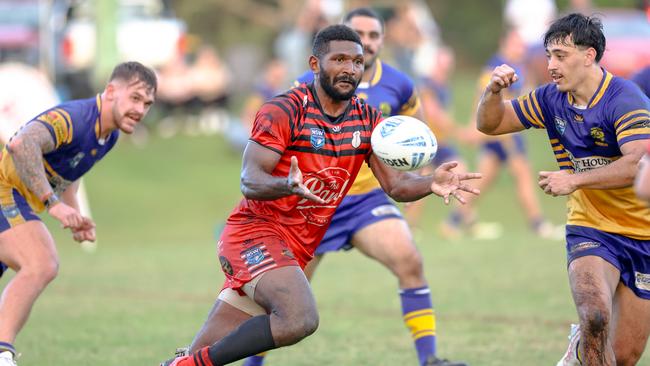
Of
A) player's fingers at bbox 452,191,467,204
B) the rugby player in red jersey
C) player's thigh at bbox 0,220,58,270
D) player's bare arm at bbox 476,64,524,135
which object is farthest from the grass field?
player's fingers at bbox 452,191,467,204

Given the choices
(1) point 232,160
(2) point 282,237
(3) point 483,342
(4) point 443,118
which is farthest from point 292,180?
(1) point 232,160

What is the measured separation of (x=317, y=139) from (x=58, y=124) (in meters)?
1.88

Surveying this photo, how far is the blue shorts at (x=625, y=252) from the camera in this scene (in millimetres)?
6141

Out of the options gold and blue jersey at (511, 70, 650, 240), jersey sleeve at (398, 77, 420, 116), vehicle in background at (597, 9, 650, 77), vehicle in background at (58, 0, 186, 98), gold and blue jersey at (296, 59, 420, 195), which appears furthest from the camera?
vehicle in background at (58, 0, 186, 98)

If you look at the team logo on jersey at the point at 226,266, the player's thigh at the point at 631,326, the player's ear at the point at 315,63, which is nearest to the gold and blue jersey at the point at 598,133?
the player's thigh at the point at 631,326

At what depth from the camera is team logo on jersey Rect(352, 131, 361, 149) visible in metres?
6.18

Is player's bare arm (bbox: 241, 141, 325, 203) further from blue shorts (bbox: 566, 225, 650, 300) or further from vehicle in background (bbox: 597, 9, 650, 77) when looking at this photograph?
vehicle in background (bbox: 597, 9, 650, 77)

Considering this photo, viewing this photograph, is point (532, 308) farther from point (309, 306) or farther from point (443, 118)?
Answer: point (443, 118)

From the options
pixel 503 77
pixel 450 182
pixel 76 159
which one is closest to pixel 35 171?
pixel 76 159

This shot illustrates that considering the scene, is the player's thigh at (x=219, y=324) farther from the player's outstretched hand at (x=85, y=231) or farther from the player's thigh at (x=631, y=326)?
the player's thigh at (x=631, y=326)

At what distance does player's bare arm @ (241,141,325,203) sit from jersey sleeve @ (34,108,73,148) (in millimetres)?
1606

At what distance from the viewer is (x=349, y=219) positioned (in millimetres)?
7629

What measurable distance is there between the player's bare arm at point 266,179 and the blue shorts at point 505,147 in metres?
8.72

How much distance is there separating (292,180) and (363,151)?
33.2 inches
